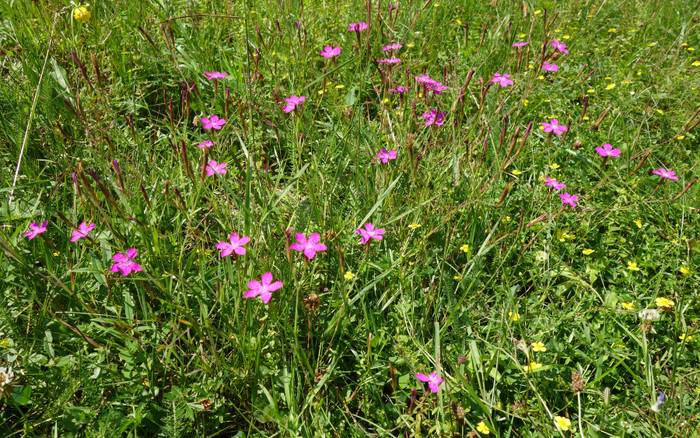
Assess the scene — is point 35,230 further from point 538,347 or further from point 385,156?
point 538,347

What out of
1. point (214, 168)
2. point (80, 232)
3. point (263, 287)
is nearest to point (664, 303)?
point (263, 287)

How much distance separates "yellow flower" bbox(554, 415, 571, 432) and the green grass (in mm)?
54

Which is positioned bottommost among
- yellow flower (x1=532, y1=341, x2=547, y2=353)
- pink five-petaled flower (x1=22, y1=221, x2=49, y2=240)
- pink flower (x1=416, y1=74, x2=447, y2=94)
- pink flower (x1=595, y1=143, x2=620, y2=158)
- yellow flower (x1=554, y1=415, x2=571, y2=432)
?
yellow flower (x1=554, y1=415, x2=571, y2=432)

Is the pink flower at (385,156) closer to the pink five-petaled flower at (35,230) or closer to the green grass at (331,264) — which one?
the green grass at (331,264)

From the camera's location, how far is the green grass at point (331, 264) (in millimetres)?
1468

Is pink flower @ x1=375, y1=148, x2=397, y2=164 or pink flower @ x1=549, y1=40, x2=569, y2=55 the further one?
pink flower @ x1=549, y1=40, x2=569, y2=55

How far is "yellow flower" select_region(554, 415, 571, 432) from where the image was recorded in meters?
1.40

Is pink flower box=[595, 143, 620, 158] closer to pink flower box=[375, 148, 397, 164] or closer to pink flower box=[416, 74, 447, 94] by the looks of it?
pink flower box=[416, 74, 447, 94]

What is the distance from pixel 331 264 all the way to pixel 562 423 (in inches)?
31.2

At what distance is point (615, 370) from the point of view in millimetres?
1608

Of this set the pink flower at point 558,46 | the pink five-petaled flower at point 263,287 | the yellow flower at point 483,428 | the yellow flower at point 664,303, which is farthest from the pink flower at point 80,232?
the pink flower at point 558,46

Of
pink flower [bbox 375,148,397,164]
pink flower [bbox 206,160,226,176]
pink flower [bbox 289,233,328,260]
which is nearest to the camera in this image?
pink flower [bbox 289,233,328,260]

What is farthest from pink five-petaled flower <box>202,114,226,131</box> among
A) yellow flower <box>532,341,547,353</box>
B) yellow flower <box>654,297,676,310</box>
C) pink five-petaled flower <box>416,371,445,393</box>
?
yellow flower <box>654,297,676,310</box>

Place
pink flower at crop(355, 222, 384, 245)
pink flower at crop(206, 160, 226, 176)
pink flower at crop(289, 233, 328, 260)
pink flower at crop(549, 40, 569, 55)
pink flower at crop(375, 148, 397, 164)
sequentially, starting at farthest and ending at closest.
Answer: pink flower at crop(549, 40, 569, 55), pink flower at crop(375, 148, 397, 164), pink flower at crop(206, 160, 226, 176), pink flower at crop(355, 222, 384, 245), pink flower at crop(289, 233, 328, 260)
